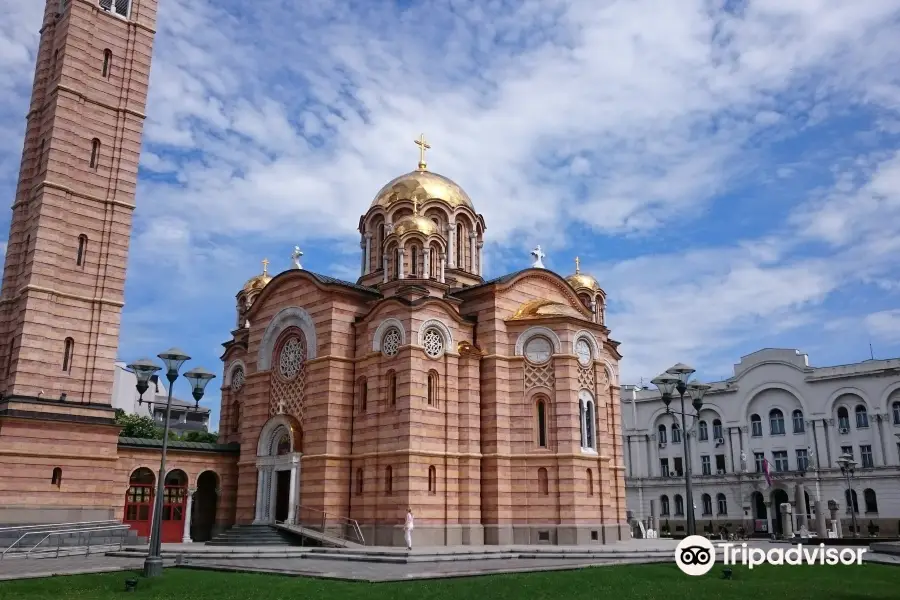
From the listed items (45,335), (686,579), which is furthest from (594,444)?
(45,335)

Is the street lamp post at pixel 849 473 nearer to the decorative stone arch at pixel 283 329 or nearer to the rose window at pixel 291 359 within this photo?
the decorative stone arch at pixel 283 329

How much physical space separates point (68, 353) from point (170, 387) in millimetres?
10382

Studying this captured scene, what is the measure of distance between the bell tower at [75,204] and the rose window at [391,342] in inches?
352

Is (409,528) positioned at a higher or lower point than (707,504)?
lower

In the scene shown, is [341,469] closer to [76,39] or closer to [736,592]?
[736,592]

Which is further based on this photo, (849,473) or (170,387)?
(849,473)

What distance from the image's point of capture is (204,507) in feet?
100

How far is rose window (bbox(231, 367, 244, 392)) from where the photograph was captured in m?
33.0

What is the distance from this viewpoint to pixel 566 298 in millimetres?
30188

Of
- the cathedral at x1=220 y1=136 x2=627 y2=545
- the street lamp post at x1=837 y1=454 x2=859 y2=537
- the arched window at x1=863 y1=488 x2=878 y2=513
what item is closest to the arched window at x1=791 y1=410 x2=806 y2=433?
the street lamp post at x1=837 y1=454 x2=859 y2=537

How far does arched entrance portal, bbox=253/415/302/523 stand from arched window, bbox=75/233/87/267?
27.3 feet

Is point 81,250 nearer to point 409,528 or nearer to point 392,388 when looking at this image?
point 392,388

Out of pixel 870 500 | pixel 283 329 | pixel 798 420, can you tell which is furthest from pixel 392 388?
pixel 870 500

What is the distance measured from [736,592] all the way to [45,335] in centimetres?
2130
